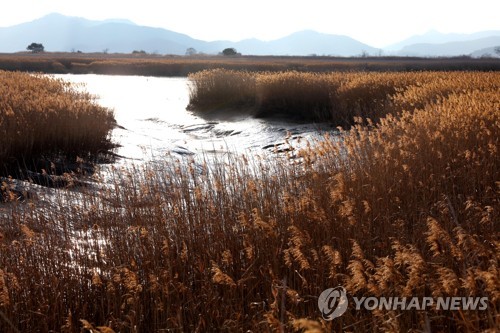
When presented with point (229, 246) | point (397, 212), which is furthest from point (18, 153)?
point (397, 212)

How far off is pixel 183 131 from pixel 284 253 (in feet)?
39.9

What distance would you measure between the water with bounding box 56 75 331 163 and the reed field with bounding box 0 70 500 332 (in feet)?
12.8

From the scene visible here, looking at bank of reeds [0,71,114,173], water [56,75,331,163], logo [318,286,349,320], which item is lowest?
water [56,75,331,163]

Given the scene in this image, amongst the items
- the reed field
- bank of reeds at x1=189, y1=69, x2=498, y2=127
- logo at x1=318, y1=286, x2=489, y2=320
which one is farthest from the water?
logo at x1=318, y1=286, x2=489, y2=320

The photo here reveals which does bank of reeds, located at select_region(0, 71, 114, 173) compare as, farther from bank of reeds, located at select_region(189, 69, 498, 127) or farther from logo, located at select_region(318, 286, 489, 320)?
logo, located at select_region(318, 286, 489, 320)

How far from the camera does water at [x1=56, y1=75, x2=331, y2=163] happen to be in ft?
42.1

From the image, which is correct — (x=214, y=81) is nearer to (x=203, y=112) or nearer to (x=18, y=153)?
(x=203, y=112)

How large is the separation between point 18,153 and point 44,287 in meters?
6.05

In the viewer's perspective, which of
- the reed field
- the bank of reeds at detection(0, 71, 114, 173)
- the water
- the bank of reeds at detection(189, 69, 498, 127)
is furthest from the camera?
the bank of reeds at detection(189, 69, 498, 127)

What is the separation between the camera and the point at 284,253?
4543mm

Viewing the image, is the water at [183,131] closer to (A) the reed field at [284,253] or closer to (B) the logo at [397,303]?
(A) the reed field at [284,253]

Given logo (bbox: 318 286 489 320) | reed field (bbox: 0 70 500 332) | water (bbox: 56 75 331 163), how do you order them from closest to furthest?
logo (bbox: 318 286 489 320) → reed field (bbox: 0 70 500 332) → water (bbox: 56 75 331 163)

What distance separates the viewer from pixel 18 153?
9727 millimetres

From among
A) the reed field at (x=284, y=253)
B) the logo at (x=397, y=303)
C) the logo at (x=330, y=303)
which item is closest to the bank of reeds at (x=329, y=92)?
the reed field at (x=284, y=253)
